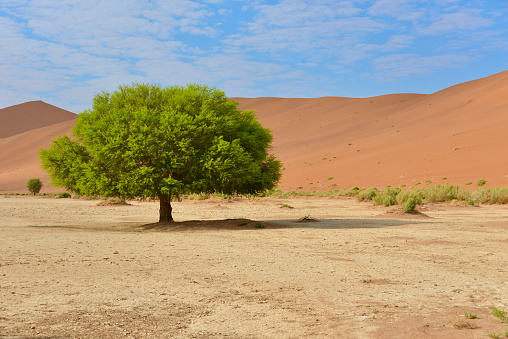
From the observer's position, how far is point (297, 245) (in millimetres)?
14859

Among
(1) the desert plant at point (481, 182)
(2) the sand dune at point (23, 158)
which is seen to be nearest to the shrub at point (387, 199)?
(1) the desert plant at point (481, 182)

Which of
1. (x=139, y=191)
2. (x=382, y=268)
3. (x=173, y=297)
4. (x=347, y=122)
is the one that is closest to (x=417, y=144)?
(x=347, y=122)

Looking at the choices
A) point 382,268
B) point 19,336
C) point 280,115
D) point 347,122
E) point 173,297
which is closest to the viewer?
point 19,336

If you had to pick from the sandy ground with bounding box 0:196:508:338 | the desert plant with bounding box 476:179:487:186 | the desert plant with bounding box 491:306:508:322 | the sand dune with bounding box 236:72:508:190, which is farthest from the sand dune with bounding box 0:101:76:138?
the desert plant with bounding box 491:306:508:322

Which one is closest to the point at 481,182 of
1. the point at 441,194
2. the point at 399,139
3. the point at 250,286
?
the point at 441,194

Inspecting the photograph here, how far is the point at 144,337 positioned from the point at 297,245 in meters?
9.33

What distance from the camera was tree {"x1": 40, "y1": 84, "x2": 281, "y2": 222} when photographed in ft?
64.2

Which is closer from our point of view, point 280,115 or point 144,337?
point 144,337

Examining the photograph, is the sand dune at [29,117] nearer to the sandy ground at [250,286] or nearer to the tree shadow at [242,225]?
the tree shadow at [242,225]

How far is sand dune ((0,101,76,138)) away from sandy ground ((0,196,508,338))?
165m

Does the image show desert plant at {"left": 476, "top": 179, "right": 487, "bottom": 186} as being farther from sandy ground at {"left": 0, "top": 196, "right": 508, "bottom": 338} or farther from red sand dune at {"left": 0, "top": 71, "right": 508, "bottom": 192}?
sandy ground at {"left": 0, "top": 196, "right": 508, "bottom": 338}

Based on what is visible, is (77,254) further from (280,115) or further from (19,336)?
(280,115)

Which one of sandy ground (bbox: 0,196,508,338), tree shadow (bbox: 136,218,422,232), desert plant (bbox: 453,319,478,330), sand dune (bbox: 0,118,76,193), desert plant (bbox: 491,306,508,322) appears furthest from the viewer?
sand dune (bbox: 0,118,76,193)

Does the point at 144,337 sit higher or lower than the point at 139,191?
lower
